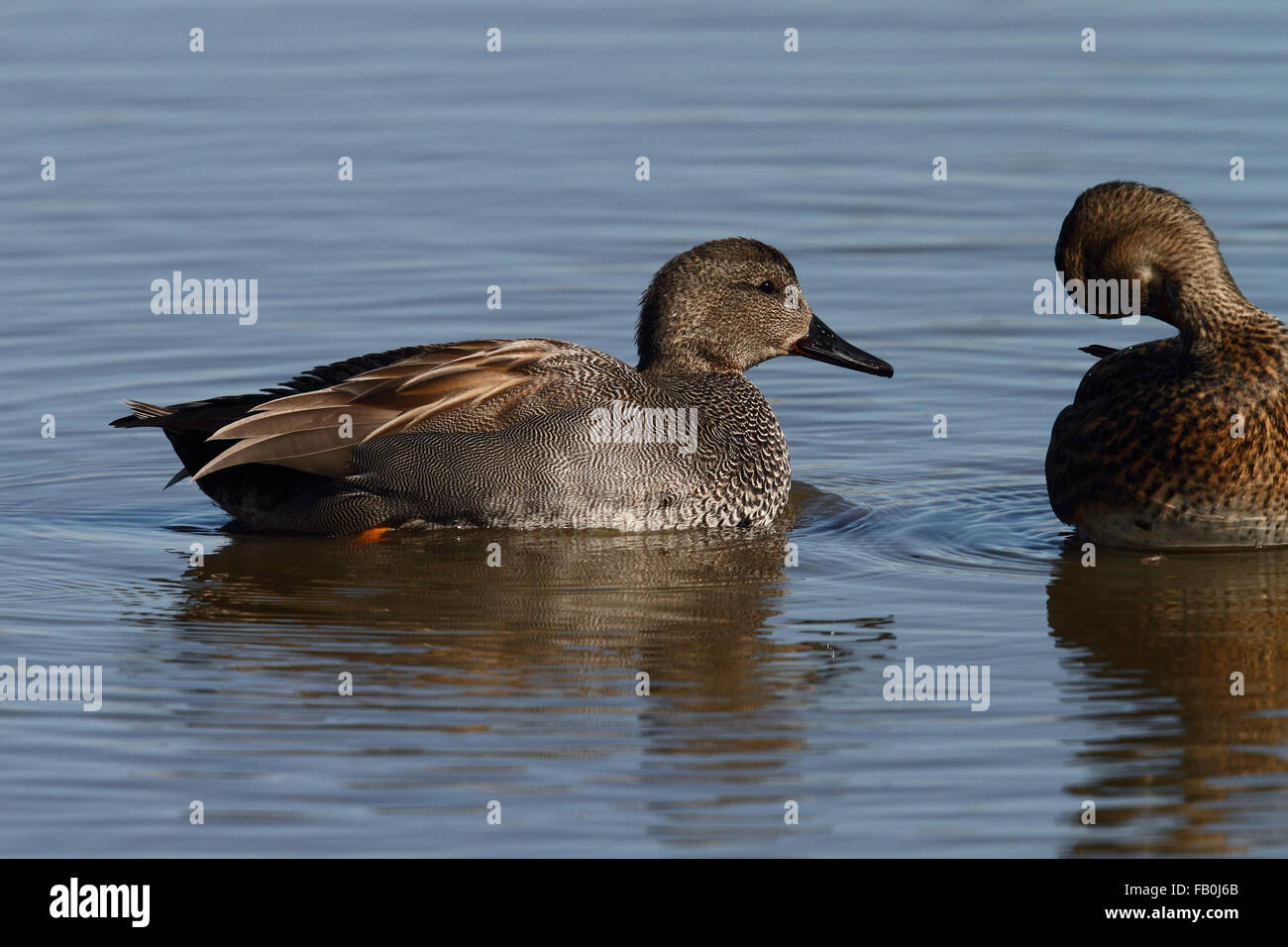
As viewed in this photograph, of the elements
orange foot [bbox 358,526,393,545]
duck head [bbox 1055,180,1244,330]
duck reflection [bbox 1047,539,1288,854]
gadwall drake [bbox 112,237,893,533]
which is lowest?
duck reflection [bbox 1047,539,1288,854]

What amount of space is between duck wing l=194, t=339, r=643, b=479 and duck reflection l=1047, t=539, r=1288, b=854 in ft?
7.42

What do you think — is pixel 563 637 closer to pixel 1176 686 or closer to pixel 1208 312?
pixel 1176 686

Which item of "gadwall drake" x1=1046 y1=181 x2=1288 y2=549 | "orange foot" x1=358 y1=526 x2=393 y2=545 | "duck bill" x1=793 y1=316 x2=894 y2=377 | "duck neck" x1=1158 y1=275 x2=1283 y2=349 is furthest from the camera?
"duck bill" x1=793 y1=316 x2=894 y2=377

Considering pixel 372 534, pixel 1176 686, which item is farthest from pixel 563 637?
pixel 1176 686

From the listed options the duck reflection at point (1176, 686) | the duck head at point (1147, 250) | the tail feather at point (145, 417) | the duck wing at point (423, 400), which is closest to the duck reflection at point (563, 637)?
the duck wing at point (423, 400)

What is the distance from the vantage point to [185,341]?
464 inches

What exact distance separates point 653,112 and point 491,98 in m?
1.24

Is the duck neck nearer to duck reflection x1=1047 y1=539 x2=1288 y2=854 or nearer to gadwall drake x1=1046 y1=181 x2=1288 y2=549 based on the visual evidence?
gadwall drake x1=1046 y1=181 x2=1288 y2=549

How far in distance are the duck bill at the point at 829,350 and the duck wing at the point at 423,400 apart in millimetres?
1282

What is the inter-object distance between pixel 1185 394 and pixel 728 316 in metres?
2.69

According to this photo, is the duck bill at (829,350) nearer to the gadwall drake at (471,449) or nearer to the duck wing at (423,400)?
the gadwall drake at (471,449)

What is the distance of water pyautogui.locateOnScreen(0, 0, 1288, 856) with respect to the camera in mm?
6223

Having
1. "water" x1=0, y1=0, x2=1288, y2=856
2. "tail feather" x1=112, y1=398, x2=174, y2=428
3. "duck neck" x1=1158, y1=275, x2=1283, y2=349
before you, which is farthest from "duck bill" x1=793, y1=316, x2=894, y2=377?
"tail feather" x1=112, y1=398, x2=174, y2=428

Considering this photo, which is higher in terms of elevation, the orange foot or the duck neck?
the duck neck
